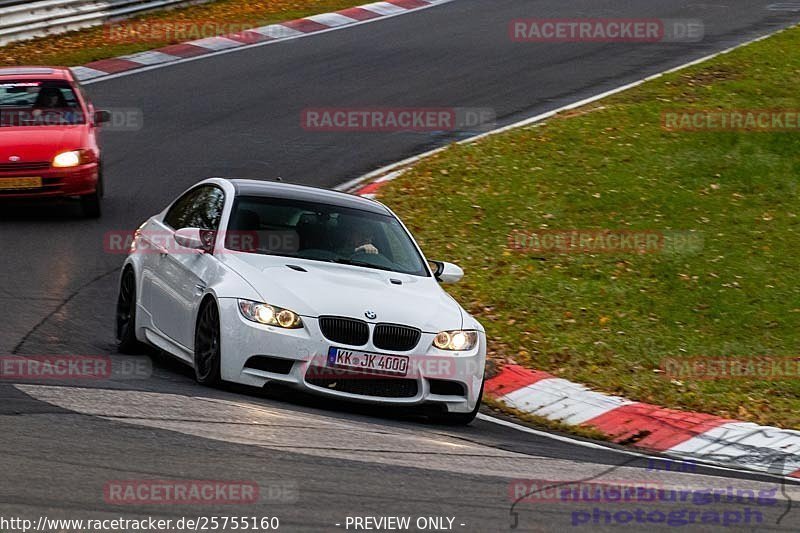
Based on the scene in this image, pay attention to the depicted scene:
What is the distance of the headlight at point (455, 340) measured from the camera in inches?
366

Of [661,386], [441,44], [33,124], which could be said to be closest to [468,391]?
[661,386]

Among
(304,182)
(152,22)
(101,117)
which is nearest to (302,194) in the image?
(101,117)

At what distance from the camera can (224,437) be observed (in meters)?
7.66

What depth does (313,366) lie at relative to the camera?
8.98 meters

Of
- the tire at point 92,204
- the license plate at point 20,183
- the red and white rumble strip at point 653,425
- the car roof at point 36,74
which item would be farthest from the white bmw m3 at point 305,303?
the car roof at point 36,74

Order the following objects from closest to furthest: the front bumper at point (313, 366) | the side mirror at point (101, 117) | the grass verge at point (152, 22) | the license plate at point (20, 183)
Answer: the front bumper at point (313, 366) < the license plate at point (20, 183) < the side mirror at point (101, 117) < the grass verge at point (152, 22)

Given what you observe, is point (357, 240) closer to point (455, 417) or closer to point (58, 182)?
point (455, 417)

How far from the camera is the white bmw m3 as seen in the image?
9.03m

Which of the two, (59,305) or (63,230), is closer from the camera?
(59,305)

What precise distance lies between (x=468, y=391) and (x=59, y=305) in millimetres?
4360

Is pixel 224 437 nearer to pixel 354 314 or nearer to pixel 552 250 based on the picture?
pixel 354 314

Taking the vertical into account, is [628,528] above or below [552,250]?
above

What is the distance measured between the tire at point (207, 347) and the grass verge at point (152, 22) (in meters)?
15.3

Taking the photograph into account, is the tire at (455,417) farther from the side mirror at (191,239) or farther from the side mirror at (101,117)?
the side mirror at (101,117)
